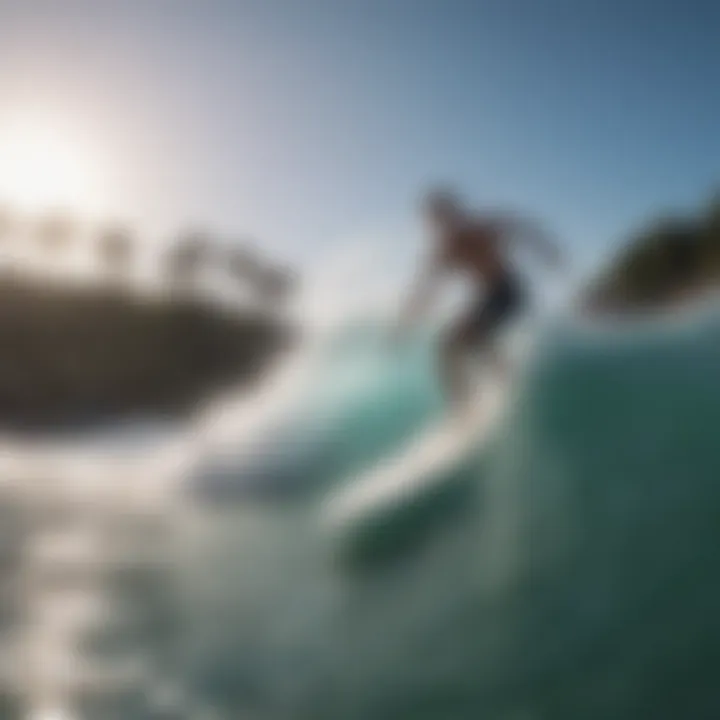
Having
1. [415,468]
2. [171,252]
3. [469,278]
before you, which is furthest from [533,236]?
[171,252]

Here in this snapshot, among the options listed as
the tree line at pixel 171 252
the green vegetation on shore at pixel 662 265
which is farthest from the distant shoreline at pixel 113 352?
the green vegetation on shore at pixel 662 265

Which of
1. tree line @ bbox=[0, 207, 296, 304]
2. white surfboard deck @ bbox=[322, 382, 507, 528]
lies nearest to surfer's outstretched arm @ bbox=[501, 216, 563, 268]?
white surfboard deck @ bbox=[322, 382, 507, 528]

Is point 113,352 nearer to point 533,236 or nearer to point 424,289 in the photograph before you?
point 424,289

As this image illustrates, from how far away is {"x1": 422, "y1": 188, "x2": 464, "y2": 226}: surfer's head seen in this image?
2.36 metres

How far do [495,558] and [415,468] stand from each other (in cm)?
31

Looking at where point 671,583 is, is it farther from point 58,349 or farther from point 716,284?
point 58,349

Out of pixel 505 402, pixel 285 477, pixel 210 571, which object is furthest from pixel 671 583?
pixel 210 571

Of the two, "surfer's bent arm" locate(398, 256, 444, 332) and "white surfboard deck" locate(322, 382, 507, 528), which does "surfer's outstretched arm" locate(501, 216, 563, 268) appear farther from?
"white surfboard deck" locate(322, 382, 507, 528)

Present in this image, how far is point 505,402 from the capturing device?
7.79 ft

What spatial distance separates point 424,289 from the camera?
2352mm

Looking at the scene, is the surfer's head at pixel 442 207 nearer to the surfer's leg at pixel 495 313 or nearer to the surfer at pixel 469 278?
the surfer at pixel 469 278

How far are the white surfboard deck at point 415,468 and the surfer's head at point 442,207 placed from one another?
46 cm

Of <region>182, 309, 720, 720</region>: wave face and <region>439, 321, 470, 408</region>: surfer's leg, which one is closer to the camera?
<region>182, 309, 720, 720</region>: wave face

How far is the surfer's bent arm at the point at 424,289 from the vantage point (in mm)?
2350
